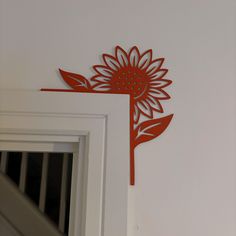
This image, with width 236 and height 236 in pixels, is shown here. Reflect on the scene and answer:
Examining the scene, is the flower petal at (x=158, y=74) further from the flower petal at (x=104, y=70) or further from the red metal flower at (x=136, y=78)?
the flower petal at (x=104, y=70)

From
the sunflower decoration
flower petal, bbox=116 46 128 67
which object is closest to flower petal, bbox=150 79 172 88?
the sunflower decoration

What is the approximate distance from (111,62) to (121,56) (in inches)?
1.7

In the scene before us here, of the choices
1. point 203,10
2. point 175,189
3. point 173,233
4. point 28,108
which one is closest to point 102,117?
point 28,108

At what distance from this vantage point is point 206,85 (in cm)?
111

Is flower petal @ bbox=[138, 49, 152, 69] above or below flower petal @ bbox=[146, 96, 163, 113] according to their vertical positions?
above

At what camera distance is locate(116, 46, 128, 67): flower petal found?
43.0 inches

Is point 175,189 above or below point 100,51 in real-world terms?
below

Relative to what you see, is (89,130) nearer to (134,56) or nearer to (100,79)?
(100,79)

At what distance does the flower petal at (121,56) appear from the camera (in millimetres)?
1093

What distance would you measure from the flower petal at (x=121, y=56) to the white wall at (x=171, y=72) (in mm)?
27

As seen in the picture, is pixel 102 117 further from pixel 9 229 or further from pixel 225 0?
pixel 225 0

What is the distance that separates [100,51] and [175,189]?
540 mm

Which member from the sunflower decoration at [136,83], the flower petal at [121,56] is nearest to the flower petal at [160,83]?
the sunflower decoration at [136,83]

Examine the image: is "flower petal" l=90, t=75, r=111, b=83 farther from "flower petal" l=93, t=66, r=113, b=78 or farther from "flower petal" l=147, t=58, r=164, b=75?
"flower petal" l=147, t=58, r=164, b=75
